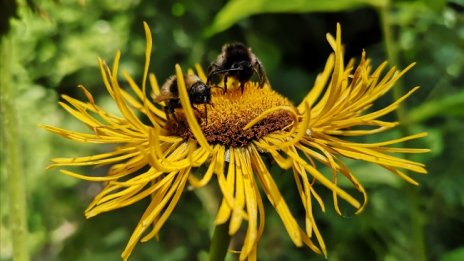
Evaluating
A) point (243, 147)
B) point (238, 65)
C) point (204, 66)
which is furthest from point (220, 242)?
point (204, 66)

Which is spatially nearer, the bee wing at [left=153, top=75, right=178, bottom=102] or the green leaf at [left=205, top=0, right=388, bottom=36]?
the bee wing at [left=153, top=75, right=178, bottom=102]

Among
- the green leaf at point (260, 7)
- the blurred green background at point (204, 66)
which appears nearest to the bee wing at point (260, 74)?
the green leaf at point (260, 7)

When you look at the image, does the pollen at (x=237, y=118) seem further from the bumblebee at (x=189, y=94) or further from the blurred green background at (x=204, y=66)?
the blurred green background at (x=204, y=66)

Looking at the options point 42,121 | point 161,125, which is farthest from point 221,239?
point 42,121

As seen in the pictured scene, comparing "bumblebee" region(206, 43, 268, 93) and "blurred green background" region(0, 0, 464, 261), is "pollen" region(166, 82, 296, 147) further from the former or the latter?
"blurred green background" region(0, 0, 464, 261)

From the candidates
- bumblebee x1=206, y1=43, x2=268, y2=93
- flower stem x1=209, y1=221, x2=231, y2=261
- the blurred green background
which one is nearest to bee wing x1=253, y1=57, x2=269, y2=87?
bumblebee x1=206, y1=43, x2=268, y2=93
